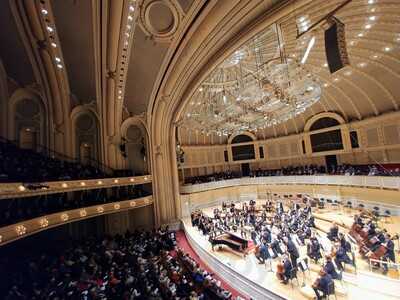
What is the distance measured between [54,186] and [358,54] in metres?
16.5

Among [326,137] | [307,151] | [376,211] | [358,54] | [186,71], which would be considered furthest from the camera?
[307,151]

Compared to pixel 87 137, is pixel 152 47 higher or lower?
higher

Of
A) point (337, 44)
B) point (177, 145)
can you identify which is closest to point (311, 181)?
point (177, 145)

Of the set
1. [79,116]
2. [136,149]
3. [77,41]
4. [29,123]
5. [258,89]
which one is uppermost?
[77,41]

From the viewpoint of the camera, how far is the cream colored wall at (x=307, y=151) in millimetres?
14254

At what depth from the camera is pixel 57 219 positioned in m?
9.07

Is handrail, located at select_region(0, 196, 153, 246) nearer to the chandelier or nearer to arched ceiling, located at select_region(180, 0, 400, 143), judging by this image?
the chandelier

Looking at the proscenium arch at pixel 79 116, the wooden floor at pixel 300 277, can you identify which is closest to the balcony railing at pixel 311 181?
the wooden floor at pixel 300 277

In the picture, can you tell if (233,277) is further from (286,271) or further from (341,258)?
A: (341,258)

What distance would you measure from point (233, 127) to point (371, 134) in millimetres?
10485

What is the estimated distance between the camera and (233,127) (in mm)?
12227

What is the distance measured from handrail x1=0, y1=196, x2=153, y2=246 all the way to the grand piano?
5.77m

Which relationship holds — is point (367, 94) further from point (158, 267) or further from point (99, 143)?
point (99, 143)

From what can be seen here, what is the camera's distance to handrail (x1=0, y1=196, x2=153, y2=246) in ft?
21.7
